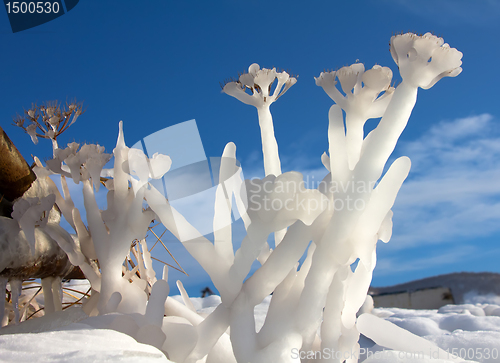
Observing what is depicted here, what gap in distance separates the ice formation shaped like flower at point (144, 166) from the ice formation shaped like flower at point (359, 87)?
0.53 metres

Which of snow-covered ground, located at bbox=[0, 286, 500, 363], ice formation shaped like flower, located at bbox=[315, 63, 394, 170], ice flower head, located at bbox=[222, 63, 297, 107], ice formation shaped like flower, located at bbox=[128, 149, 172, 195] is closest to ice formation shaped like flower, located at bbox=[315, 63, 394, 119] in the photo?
ice formation shaped like flower, located at bbox=[315, 63, 394, 170]

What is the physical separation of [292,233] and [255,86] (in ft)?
1.83

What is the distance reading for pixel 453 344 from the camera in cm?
163

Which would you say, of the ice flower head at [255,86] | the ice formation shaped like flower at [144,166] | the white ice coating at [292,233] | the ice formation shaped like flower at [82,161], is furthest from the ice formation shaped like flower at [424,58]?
the ice formation shaped like flower at [82,161]

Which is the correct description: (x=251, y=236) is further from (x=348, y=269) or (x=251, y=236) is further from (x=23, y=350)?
(x=23, y=350)

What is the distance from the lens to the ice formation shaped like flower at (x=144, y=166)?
1.19 m

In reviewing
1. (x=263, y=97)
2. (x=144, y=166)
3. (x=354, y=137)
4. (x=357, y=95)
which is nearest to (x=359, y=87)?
(x=357, y=95)

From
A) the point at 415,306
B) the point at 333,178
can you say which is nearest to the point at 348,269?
the point at 333,178

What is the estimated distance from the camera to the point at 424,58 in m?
0.94

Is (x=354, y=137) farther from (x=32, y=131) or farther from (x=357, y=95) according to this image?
(x=32, y=131)

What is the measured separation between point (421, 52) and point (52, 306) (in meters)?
1.54

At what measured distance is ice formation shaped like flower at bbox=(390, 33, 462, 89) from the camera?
3.02ft

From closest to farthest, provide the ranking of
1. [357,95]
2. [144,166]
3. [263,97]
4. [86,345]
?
[86,345]
[357,95]
[144,166]
[263,97]

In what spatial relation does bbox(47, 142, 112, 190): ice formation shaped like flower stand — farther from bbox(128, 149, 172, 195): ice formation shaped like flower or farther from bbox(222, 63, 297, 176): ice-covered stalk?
bbox(222, 63, 297, 176): ice-covered stalk
